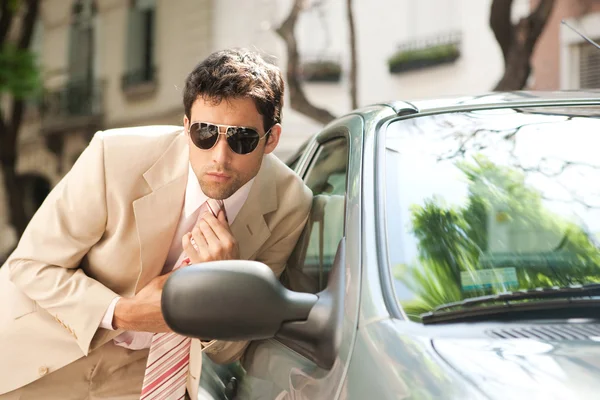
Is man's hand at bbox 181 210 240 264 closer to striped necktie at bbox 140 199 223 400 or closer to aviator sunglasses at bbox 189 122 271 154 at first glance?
striped necktie at bbox 140 199 223 400

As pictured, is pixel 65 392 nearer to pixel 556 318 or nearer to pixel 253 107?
pixel 253 107

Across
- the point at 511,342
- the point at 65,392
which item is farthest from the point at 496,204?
the point at 65,392

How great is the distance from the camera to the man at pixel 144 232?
2357 millimetres

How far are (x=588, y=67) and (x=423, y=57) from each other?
335 cm

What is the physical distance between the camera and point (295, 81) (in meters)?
Result: 9.90

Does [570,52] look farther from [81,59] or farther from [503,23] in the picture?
[81,59]

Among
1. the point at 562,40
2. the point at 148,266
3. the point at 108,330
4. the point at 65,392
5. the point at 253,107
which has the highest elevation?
the point at 562,40

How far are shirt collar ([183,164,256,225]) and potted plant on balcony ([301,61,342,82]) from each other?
14.5m

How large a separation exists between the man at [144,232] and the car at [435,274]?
19 centimetres

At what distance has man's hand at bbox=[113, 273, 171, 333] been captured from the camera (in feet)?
7.68

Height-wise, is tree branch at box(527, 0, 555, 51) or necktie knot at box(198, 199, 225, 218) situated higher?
tree branch at box(527, 0, 555, 51)

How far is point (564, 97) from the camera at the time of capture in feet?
8.95

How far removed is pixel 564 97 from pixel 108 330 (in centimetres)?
145

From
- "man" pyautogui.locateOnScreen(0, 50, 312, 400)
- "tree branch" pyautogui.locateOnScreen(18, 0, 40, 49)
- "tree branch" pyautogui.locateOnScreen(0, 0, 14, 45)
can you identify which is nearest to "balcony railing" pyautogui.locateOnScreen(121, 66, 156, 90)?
"tree branch" pyautogui.locateOnScreen(18, 0, 40, 49)
